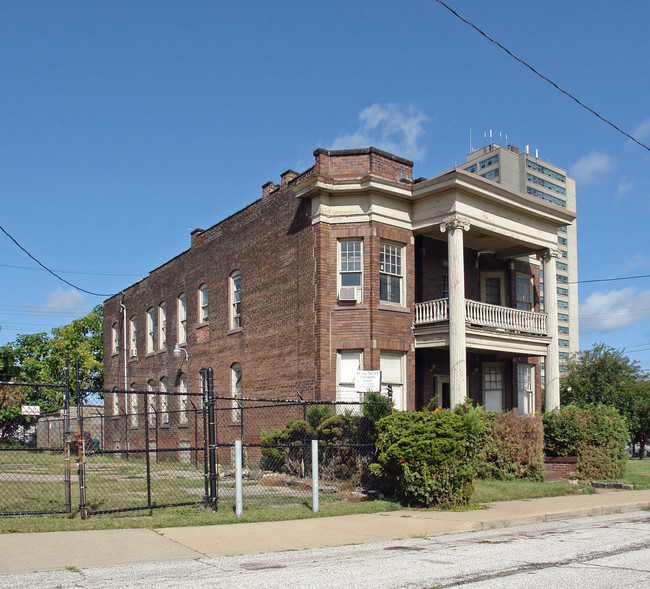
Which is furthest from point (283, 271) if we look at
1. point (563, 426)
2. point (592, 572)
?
point (592, 572)

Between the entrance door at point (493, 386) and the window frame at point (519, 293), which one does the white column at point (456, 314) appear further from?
the window frame at point (519, 293)

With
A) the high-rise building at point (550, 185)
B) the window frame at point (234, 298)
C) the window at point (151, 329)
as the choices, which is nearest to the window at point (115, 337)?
the window at point (151, 329)

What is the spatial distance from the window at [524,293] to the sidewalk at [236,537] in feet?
42.0

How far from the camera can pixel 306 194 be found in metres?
20.9

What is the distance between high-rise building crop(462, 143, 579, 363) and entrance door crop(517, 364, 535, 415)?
91676mm

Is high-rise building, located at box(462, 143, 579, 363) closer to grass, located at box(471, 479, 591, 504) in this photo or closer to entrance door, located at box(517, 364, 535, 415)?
entrance door, located at box(517, 364, 535, 415)

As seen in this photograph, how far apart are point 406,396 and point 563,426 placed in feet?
14.9

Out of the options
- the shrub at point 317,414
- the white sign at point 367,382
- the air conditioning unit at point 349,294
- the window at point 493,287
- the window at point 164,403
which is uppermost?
the window at point 493,287

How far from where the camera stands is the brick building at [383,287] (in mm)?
20344

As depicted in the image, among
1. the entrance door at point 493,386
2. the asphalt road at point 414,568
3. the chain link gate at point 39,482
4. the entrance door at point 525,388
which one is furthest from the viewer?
the entrance door at point 525,388

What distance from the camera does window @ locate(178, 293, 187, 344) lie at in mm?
29438

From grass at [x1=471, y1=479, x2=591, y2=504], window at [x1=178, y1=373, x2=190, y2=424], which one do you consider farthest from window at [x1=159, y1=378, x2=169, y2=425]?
grass at [x1=471, y1=479, x2=591, y2=504]

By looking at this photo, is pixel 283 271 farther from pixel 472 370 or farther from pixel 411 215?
pixel 472 370

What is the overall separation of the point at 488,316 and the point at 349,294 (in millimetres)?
4649
